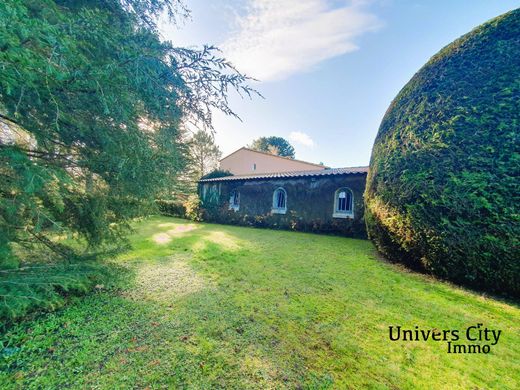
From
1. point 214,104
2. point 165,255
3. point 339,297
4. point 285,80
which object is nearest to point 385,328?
point 339,297

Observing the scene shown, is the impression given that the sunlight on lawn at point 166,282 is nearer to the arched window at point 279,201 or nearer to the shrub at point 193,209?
the arched window at point 279,201

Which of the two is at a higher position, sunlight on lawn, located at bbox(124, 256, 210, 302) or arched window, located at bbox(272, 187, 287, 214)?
arched window, located at bbox(272, 187, 287, 214)

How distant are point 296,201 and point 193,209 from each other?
8.92 meters

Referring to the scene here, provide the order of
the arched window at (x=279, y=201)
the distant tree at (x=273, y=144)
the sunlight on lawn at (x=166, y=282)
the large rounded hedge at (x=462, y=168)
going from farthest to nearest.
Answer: the distant tree at (x=273, y=144)
the arched window at (x=279, y=201)
the large rounded hedge at (x=462, y=168)
the sunlight on lawn at (x=166, y=282)

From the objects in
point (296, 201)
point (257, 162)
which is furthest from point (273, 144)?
point (296, 201)

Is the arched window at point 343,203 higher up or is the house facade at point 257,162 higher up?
the house facade at point 257,162

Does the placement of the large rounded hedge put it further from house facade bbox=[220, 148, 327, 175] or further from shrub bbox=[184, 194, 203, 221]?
house facade bbox=[220, 148, 327, 175]

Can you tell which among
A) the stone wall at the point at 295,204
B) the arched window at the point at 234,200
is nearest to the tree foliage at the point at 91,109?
the stone wall at the point at 295,204

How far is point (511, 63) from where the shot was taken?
15.4 ft

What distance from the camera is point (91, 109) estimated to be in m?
3.02

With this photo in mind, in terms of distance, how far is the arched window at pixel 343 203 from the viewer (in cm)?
1090

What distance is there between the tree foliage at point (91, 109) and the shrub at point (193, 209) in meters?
12.7

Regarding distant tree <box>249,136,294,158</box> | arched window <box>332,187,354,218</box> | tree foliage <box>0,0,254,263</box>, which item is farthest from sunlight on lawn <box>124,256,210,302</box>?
distant tree <box>249,136,294,158</box>

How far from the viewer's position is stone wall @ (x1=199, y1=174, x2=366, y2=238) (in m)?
10.7
